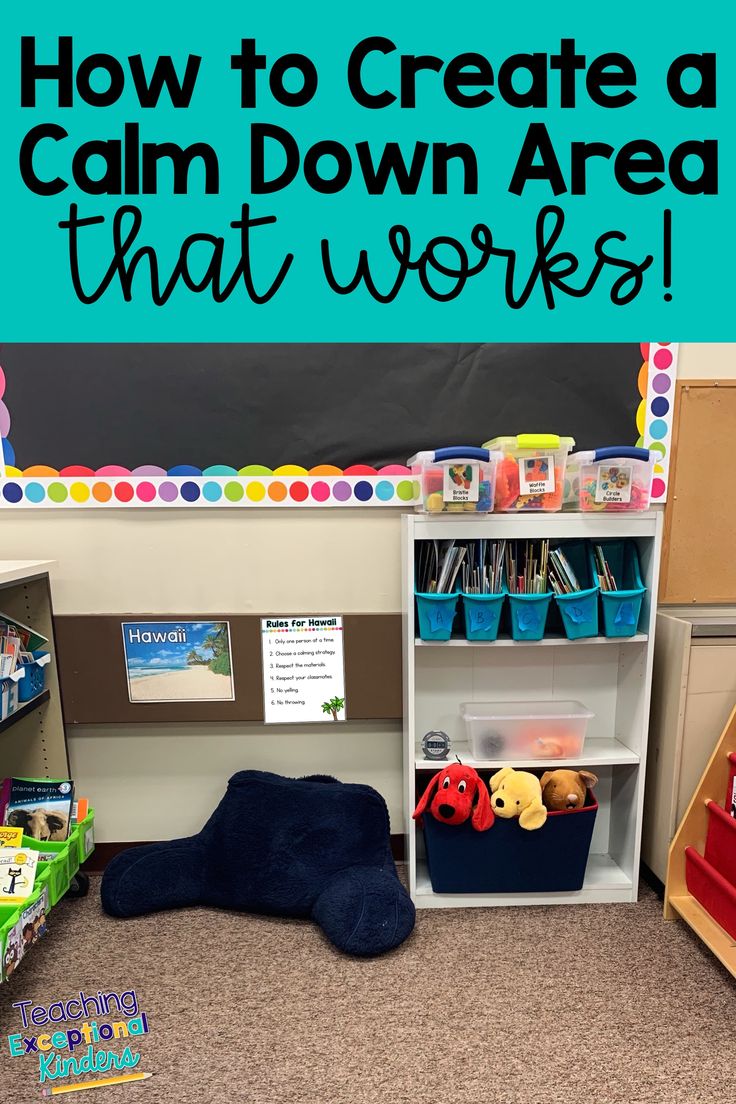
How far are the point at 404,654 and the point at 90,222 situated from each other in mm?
1490

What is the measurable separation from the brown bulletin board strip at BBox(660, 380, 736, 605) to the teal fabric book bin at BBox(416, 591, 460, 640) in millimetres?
736

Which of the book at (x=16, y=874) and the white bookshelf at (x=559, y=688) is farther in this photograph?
the white bookshelf at (x=559, y=688)

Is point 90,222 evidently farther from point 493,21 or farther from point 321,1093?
point 321,1093

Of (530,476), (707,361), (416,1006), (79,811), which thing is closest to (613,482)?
(530,476)

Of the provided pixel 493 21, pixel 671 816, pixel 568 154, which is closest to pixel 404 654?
pixel 671 816

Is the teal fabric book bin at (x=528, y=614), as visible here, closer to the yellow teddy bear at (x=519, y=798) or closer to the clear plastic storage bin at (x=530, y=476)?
the clear plastic storage bin at (x=530, y=476)

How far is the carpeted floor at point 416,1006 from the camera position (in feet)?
4.41

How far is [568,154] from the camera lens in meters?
1.83

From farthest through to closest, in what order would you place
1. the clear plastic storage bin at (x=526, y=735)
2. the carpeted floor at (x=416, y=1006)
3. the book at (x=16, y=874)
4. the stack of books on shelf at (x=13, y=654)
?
1. the clear plastic storage bin at (x=526, y=735)
2. the stack of books on shelf at (x=13, y=654)
3. the book at (x=16, y=874)
4. the carpeted floor at (x=416, y=1006)

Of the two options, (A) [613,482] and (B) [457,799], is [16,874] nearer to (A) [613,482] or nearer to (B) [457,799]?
(B) [457,799]

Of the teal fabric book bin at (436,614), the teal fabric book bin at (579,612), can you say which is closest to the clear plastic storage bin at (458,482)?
the teal fabric book bin at (436,614)

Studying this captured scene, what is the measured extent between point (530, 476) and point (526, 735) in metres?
0.76

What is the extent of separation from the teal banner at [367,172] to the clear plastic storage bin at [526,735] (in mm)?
1104

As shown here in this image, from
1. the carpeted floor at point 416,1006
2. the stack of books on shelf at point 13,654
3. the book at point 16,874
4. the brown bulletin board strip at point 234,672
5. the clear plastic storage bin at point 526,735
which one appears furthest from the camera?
the brown bulletin board strip at point 234,672
